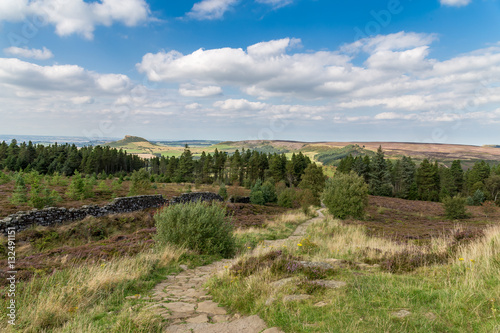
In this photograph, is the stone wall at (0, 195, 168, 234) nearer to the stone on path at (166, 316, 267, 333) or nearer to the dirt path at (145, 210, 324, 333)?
the dirt path at (145, 210, 324, 333)

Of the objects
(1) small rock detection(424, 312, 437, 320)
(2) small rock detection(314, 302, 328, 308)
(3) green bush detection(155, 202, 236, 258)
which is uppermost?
(1) small rock detection(424, 312, 437, 320)

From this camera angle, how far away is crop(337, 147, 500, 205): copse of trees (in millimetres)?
59188

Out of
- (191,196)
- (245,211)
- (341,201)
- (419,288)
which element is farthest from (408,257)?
(191,196)

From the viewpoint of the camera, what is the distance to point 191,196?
26.7 metres

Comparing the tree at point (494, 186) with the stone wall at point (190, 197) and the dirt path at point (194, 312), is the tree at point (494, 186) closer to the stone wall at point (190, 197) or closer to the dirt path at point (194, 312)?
the stone wall at point (190, 197)

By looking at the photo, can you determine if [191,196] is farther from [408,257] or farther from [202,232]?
[408,257]

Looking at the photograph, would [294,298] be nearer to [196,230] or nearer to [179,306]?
[179,306]

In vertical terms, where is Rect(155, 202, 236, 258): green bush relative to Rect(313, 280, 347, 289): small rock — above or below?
below

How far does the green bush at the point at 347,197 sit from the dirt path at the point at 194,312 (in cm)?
2063

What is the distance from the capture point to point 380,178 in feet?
211

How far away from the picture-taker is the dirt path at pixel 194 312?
135 inches

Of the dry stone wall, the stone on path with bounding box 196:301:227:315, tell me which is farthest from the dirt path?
the dry stone wall

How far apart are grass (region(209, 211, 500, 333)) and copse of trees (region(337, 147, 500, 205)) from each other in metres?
58.7

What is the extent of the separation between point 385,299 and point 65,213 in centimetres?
1719
